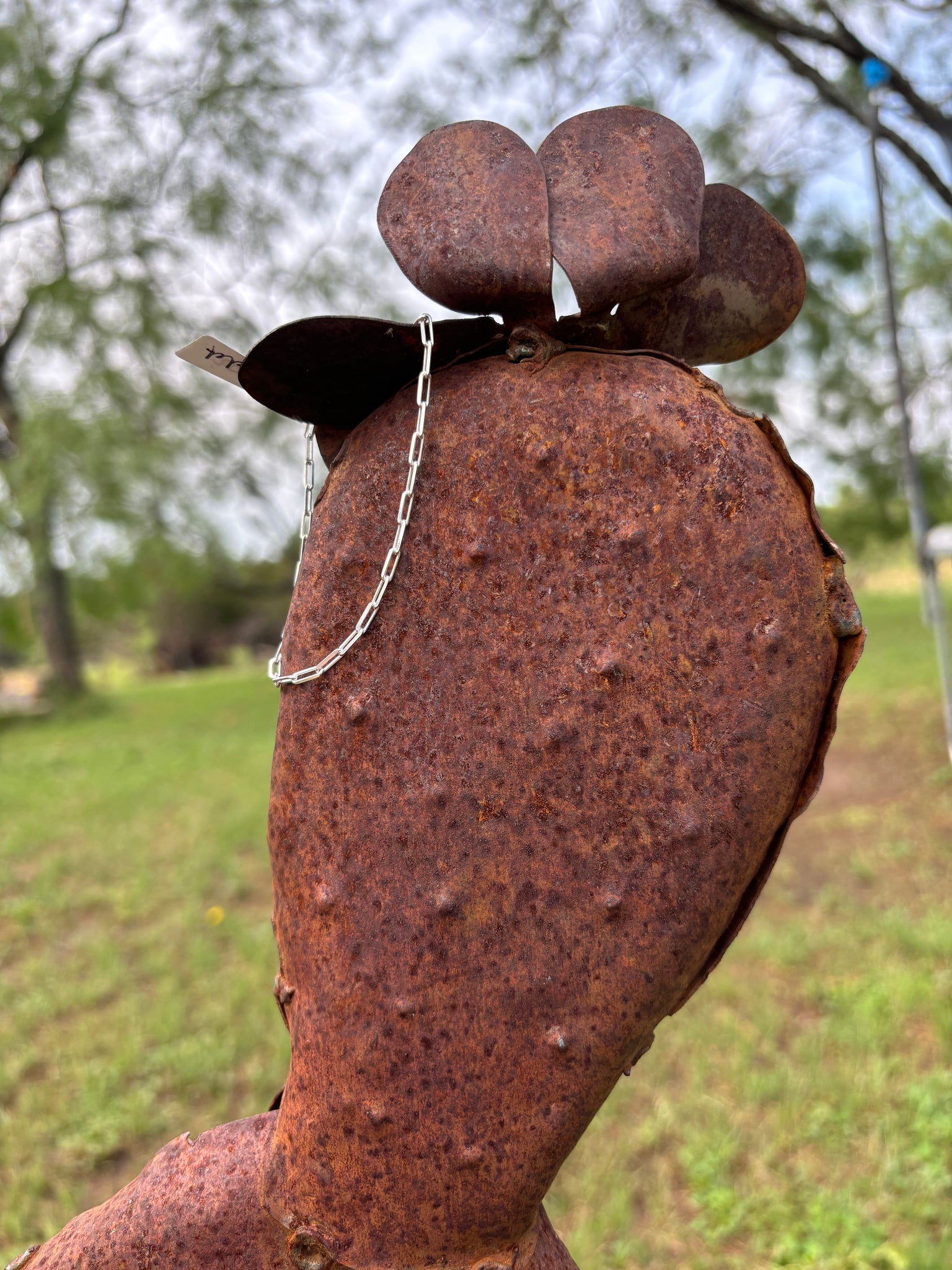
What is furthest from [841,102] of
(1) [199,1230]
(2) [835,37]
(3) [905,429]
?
(1) [199,1230]

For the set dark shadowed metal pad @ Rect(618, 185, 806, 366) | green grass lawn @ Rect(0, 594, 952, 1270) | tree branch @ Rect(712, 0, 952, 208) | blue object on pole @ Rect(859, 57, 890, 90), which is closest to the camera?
dark shadowed metal pad @ Rect(618, 185, 806, 366)

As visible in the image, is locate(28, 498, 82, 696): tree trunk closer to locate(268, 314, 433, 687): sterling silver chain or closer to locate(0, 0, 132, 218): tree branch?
locate(0, 0, 132, 218): tree branch

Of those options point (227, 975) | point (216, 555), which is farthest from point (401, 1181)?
point (216, 555)

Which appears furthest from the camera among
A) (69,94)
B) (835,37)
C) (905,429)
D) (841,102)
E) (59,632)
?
(59,632)

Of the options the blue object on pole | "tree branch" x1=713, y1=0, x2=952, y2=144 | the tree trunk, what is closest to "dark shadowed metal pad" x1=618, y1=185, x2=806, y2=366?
the blue object on pole

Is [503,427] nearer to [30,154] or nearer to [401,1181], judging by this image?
[401,1181]

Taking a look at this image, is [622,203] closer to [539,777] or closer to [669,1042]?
[539,777]

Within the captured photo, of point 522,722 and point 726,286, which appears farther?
point 726,286
